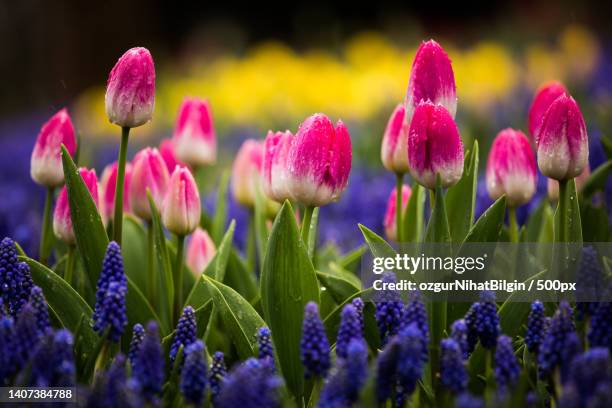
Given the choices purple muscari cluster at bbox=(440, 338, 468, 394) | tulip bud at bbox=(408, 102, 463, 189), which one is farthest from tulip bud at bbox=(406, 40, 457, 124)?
purple muscari cluster at bbox=(440, 338, 468, 394)

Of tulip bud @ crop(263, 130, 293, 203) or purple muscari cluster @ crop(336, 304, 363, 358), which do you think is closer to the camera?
purple muscari cluster @ crop(336, 304, 363, 358)

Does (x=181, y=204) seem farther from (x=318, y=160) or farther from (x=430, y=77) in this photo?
(x=430, y=77)

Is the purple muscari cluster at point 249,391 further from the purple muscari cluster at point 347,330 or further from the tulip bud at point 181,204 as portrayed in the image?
the tulip bud at point 181,204

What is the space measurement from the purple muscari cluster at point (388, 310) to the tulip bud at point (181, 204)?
22.1 inches

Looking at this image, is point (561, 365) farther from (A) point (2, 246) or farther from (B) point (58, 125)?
(B) point (58, 125)

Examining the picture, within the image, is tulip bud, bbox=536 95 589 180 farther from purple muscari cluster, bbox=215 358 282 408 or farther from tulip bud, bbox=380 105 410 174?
purple muscari cluster, bbox=215 358 282 408

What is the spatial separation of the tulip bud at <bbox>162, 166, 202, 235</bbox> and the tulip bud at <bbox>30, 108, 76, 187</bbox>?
288 mm

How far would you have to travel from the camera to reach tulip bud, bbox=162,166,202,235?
2020 mm

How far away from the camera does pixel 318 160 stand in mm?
1796

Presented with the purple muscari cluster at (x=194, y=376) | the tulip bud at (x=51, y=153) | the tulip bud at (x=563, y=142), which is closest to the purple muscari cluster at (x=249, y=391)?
the purple muscari cluster at (x=194, y=376)

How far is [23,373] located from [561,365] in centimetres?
88

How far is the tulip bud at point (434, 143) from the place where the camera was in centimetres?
178

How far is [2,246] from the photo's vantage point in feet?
5.57

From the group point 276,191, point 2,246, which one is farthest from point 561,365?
point 2,246
